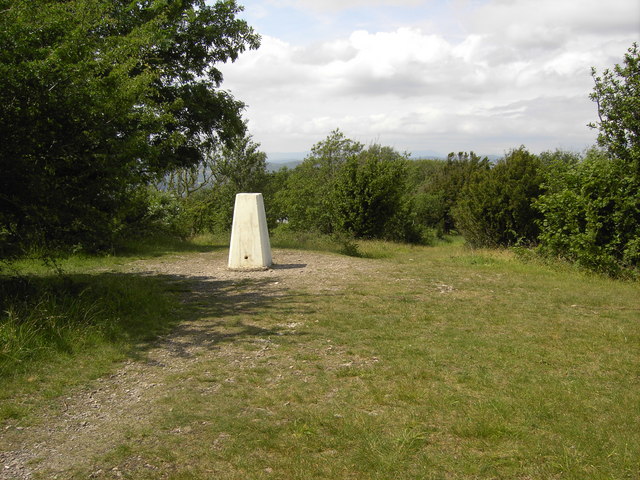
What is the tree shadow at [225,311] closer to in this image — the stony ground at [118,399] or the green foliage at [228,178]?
the stony ground at [118,399]

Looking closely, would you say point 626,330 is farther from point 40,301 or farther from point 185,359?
point 40,301

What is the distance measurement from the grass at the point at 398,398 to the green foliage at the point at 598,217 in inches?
166

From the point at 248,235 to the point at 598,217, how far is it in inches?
303

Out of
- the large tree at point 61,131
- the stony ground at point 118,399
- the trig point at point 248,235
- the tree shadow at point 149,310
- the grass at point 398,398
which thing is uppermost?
the large tree at point 61,131

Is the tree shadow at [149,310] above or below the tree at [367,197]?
below

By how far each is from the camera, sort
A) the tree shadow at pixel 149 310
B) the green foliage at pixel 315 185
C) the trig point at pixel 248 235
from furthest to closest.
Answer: the green foliage at pixel 315 185 → the trig point at pixel 248 235 → the tree shadow at pixel 149 310

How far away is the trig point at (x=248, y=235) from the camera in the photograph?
10680 mm

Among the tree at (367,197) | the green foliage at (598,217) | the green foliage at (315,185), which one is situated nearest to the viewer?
the green foliage at (598,217)

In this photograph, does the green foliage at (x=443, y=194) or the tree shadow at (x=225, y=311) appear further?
the green foliage at (x=443, y=194)

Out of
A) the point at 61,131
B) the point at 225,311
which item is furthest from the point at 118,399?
the point at 61,131

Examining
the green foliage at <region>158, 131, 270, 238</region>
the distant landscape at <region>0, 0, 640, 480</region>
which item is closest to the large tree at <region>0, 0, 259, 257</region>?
the distant landscape at <region>0, 0, 640, 480</region>

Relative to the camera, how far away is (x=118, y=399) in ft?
13.7

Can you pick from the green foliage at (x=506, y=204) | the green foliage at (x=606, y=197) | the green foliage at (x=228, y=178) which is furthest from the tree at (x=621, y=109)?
the green foliage at (x=228, y=178)

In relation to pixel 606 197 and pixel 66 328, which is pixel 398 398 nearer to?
pixel 66 328
